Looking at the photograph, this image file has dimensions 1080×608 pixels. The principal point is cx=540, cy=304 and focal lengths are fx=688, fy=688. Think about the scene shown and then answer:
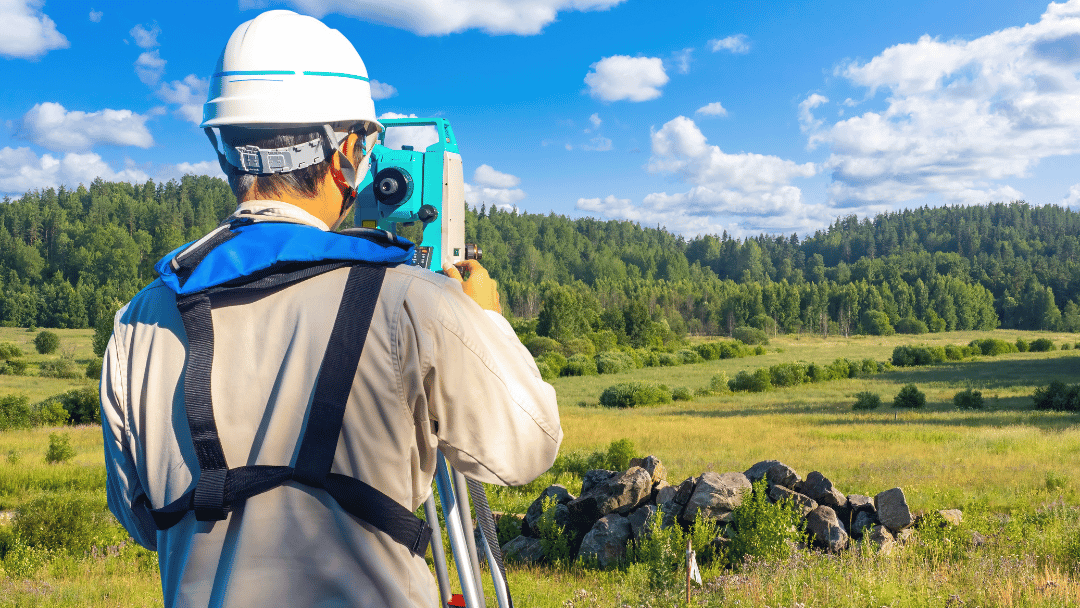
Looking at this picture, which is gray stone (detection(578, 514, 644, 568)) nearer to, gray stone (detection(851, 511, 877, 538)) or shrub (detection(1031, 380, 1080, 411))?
gray stone (detection(851, 511, 877, 538))

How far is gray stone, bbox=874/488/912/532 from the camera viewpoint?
769 centimetres

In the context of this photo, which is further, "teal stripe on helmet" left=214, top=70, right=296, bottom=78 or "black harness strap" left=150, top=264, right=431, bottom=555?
"teal stripe on helmet" left=214, top=70, right=296, bottom=78

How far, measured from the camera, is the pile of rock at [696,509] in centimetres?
770

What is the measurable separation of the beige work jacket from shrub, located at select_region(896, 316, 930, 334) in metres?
141

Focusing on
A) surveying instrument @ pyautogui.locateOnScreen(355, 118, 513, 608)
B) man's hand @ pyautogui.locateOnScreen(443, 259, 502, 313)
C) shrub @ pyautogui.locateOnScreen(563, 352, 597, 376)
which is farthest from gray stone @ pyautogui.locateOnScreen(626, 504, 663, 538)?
shrub @ pyautogui.locateOnScreen(563, 352, 597, 376)

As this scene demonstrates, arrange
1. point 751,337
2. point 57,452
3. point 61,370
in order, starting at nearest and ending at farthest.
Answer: point 57,452 < point 61,370 < point 751,337

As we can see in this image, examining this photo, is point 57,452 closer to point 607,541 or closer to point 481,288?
point 607,541

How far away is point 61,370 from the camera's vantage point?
47.6 meters

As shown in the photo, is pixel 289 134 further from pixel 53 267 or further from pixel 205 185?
pixel 205 185

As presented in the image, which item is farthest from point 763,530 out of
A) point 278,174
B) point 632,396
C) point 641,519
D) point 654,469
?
point 632,396

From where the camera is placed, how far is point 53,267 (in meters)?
125

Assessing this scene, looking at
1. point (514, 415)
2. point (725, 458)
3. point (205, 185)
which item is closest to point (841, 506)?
point (514, 415)

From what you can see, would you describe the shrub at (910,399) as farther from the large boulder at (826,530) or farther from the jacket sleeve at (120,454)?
the jacket sleeve at (120,454)

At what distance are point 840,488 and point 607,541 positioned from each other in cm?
700
